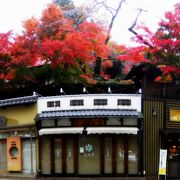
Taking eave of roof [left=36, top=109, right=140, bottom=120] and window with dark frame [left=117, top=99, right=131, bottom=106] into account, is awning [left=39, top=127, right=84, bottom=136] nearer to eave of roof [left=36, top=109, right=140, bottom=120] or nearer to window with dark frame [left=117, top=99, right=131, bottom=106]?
eave of roof [left=36, top=109, right=140, bottom=120]

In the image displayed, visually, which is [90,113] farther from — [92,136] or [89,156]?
[89,156]

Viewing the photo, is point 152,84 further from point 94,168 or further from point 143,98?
point 94,168

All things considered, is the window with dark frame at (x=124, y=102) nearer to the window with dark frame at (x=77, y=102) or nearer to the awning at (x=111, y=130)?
the awning at (x=111, y=130)

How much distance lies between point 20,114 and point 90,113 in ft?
19.7

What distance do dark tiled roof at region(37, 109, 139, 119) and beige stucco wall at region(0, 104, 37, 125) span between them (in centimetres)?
162

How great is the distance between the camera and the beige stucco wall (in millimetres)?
28031

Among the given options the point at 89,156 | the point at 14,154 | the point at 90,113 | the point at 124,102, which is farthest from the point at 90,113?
the point at 14,154

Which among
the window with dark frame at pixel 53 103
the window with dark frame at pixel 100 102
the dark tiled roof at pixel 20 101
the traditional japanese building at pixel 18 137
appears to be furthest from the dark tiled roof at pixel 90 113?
the traditional japanese building at pixel 18 137

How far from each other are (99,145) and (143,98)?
14.0 ft

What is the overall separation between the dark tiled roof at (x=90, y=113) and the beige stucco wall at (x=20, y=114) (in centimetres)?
162

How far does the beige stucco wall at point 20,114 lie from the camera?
28031 millimetres

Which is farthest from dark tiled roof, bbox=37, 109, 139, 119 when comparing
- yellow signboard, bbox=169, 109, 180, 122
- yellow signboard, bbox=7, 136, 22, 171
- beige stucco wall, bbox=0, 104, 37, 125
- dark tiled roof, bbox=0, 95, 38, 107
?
yellow signboard, bbox=7, 136, 22, 171

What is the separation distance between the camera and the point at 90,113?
84.5 feet

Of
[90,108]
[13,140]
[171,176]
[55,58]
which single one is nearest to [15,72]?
[55,58]
